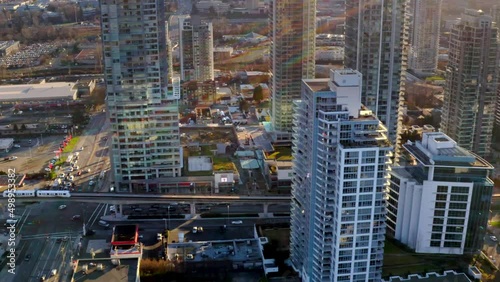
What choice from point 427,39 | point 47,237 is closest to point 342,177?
point 47,237

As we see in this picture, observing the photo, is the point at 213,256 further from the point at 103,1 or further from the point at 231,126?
the point at 231,126

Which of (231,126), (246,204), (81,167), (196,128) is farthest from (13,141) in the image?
(246,204)

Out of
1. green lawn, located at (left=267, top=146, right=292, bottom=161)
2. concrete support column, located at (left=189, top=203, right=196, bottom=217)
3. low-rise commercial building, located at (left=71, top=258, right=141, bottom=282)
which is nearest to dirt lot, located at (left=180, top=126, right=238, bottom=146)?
green lawn, located at (left=267, top=146, right=292, bottom=161)

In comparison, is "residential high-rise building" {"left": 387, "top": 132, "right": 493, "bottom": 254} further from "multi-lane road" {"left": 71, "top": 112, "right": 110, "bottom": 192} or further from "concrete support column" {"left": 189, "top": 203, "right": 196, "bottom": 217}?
"multi-lane road" {"left": 71, "top": 112, "right": 110, "bottom": 192}

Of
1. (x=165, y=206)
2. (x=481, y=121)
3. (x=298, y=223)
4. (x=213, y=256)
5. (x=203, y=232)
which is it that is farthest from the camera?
(x=481, y=121)

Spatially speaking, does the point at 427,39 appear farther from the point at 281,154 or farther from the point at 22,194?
the point at 22,194

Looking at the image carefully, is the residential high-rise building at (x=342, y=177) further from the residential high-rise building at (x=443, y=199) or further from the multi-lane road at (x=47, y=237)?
the multi-lane road at (x=47, y=237)
